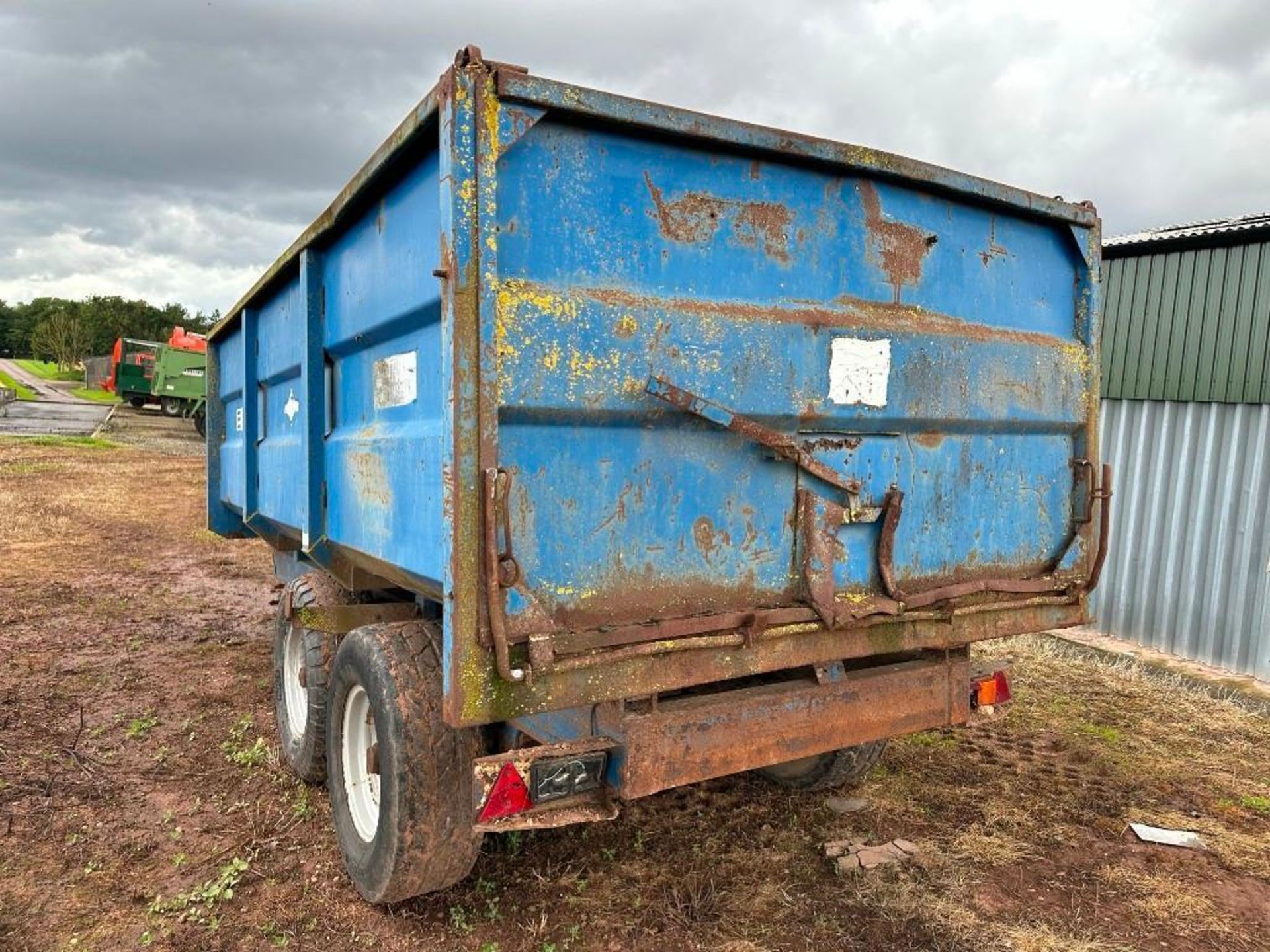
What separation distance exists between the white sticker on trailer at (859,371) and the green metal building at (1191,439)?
4.90 m

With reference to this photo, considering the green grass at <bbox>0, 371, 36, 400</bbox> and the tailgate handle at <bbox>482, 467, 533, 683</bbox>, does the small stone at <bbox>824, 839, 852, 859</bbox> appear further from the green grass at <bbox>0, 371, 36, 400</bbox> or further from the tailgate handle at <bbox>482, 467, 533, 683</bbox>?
the green grass at <bbox>0, 371, 36, 400</bbox>

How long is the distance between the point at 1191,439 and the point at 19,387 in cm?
4892

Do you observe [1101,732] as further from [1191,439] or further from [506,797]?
[506,797]

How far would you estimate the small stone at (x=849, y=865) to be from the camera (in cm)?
315

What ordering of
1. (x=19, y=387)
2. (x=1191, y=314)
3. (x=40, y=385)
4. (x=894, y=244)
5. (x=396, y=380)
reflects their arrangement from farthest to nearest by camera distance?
(x=40, y=385) < (x=19, y=387) < (x=1191, y=314) < (x=894, y=244) < (x=396, y=380)

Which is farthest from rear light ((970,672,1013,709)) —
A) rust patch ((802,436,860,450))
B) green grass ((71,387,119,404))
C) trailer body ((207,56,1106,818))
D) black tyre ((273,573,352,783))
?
green grass ((71,387,119,404))

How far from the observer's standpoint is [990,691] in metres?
3.05

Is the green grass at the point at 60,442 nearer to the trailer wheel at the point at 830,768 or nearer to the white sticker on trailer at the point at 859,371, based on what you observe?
the trailer wheel at the point at 830,768

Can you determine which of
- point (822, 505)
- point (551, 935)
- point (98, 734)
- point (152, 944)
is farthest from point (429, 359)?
point (98, 734)

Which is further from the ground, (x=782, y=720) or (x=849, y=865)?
(x=782, y=720)

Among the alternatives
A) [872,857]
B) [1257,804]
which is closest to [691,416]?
[872,857]

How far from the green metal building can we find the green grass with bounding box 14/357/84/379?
6361 centimetres

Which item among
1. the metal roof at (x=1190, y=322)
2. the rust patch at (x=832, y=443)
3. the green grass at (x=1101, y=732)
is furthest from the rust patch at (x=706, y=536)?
the metal roof at (x=1190, y=322)

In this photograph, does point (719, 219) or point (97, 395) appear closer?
point (719, 219)
